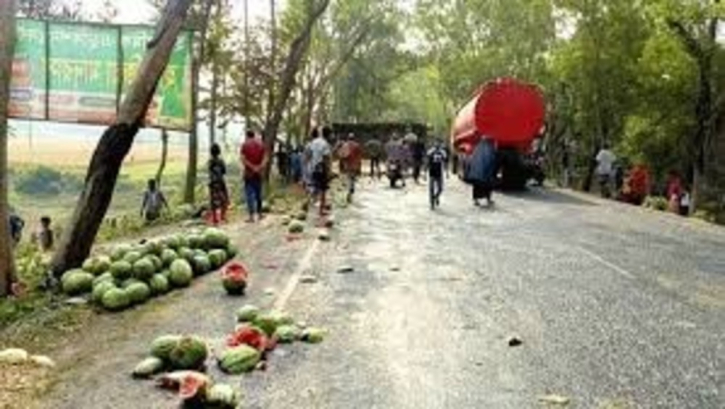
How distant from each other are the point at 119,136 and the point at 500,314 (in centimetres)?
576

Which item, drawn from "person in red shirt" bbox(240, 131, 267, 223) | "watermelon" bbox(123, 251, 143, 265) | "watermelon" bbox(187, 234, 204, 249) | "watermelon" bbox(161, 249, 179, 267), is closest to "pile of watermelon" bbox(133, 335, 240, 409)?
"watermelon" bbox(123, 251, 143, 265)

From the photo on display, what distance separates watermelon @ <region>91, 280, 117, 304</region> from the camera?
40.9ft

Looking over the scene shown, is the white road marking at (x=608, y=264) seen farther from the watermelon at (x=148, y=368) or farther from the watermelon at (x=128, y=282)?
the watermelon at (x=148, y=368)

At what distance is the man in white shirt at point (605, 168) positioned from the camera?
3988 centimetres

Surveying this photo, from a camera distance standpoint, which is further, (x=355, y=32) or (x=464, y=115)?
(x=355, y=32)

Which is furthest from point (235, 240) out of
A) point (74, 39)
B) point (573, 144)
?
point (573, 144)

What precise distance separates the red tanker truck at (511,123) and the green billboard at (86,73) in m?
12.9

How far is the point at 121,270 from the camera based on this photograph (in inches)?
515

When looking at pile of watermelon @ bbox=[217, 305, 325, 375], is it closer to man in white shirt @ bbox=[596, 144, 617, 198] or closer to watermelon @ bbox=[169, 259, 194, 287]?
watermelon @ bbox=[169, 259, 194, 287]

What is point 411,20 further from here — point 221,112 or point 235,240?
point 235,240

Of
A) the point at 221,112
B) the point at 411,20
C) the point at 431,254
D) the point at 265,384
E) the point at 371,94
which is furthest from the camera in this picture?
the point at 371,94

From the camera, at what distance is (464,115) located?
41.6 m

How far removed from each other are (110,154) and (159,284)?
89.4 inches

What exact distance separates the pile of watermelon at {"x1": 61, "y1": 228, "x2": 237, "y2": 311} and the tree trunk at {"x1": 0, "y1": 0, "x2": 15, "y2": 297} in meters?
0.69
